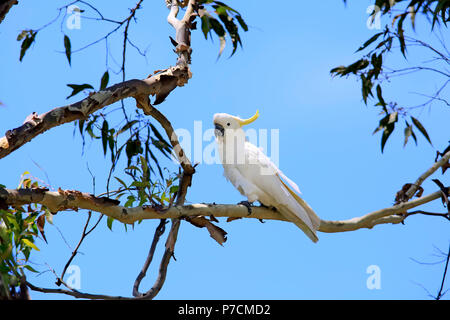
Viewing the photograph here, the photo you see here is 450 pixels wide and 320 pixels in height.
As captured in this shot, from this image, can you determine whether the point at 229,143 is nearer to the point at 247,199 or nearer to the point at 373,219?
the point at 247,199

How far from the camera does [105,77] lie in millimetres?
2562

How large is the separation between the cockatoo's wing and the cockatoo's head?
0.17 meters

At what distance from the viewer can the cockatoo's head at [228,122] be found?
295 cm

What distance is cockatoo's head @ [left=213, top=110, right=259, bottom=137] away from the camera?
2.95 meters

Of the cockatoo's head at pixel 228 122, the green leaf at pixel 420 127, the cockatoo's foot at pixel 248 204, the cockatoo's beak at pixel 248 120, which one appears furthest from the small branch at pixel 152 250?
the green leaf at pixel 420 127

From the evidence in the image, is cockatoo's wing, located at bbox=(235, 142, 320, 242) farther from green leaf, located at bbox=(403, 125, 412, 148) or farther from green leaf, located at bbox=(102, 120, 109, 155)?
green leaf, located at bbox=(403, 125, 412, 148)

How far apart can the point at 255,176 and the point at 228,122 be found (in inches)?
14.5

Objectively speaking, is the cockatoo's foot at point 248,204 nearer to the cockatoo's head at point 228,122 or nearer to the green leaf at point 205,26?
the cockatoo's head at point 228,122

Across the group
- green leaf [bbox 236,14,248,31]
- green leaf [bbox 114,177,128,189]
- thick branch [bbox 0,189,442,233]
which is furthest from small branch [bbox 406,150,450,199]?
green leaf [bbox 114,177,128,189]

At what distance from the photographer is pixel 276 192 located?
2645mm

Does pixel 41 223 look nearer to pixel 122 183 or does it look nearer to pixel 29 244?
A: pixel 29 244

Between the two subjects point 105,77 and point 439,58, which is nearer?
point 105,77

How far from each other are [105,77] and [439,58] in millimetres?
1753
